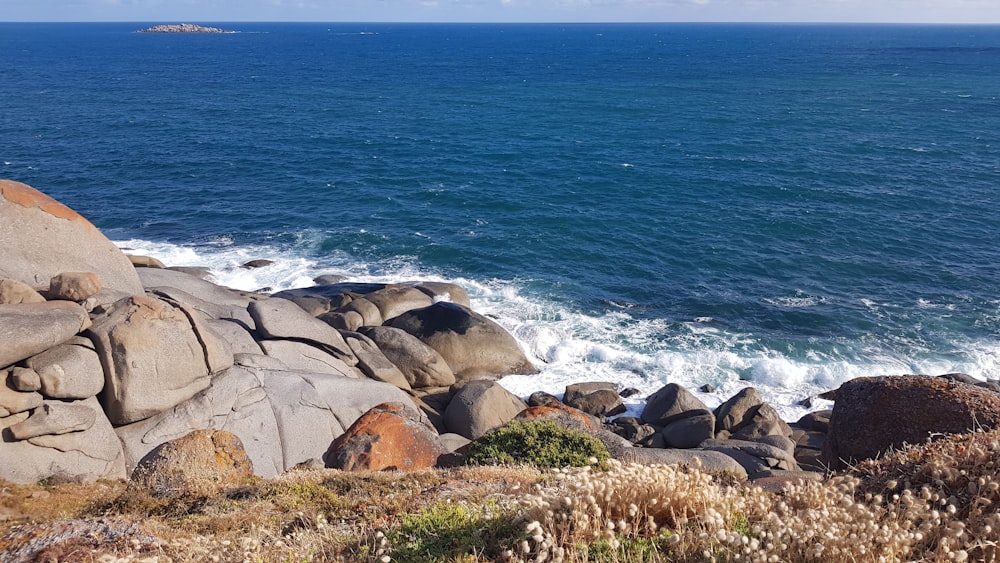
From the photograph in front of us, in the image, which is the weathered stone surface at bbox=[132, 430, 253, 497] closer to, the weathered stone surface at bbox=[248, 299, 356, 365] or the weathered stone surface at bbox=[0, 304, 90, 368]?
the weathered stone surface at bbox=[0, 304, 90, 368]

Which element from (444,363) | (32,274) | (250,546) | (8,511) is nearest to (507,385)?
(444,363)

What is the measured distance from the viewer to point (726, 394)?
29922 millimetres

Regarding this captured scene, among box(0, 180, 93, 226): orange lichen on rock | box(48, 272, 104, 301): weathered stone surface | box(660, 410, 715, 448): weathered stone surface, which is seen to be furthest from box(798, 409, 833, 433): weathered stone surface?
box(0, 180, 93, 226): orange lichen on rock

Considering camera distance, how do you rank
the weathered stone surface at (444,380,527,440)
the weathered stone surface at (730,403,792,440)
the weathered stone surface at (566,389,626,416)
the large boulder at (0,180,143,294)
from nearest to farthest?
the large boulder at (0,180,143,294) < the weathered stone surface at (444,380,527,440) < the weathered stone surface at (730,403,792,440) < the weathered stone surface at (566,389,626,416)

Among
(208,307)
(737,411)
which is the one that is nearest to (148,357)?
(208,307)

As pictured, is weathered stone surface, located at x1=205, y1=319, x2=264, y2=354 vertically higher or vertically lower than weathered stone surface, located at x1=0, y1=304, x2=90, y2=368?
lower

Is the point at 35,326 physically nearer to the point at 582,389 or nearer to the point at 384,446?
the point at 384,446

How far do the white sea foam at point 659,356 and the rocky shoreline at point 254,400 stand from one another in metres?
2.41

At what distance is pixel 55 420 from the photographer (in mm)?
16250

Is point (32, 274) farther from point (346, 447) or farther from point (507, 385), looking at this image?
point (507, 385)

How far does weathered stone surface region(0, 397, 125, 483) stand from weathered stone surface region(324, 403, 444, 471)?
496cm

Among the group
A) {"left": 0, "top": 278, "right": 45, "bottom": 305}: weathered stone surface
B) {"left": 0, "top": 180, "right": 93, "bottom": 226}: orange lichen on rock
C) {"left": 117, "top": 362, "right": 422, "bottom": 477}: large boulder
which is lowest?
{"left": 117, "top": 362, "right": 422, "bottom": 477}: large boulder

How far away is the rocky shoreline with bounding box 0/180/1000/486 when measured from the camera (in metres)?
16.2

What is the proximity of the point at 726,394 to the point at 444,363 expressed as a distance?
11708 mm
